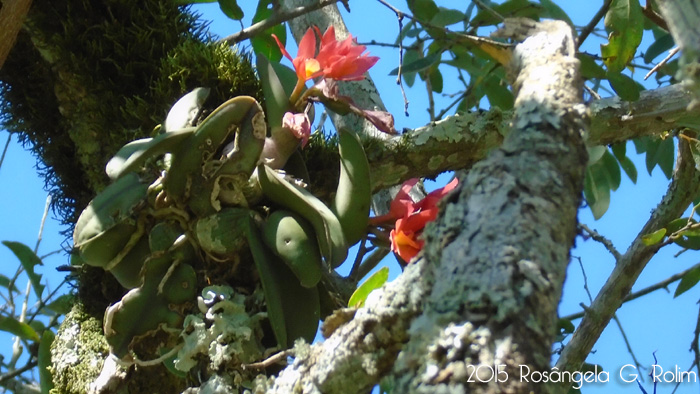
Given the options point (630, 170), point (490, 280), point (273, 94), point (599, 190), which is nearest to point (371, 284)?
point (273, 94)

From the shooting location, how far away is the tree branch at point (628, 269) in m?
1.35

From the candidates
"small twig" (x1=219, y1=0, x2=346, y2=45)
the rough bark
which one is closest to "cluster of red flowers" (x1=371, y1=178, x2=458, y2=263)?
the rough bark

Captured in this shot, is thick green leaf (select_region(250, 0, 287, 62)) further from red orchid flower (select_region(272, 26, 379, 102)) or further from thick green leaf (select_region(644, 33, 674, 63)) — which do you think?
thick green leaf (select_region(644, 33, 674, 63))

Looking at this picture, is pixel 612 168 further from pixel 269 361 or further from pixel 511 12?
pixel 269 361

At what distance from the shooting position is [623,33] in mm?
1466

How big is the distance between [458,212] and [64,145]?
1.01 metres

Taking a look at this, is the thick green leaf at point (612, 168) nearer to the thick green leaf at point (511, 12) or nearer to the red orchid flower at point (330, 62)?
the thick green leaf at point (511, 12)

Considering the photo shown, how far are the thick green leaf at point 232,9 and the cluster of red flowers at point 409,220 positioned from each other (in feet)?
2.29

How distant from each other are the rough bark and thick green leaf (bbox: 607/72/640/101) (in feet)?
2.32

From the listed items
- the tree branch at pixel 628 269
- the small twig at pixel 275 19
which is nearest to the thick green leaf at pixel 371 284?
the tree branch at pixel 628 269

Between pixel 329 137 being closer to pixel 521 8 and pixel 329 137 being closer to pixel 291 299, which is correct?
pixel 291 299

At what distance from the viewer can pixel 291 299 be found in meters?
1.01

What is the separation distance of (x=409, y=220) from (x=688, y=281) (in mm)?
994

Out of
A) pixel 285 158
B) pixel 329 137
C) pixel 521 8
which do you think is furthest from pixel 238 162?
pixel 521 8
